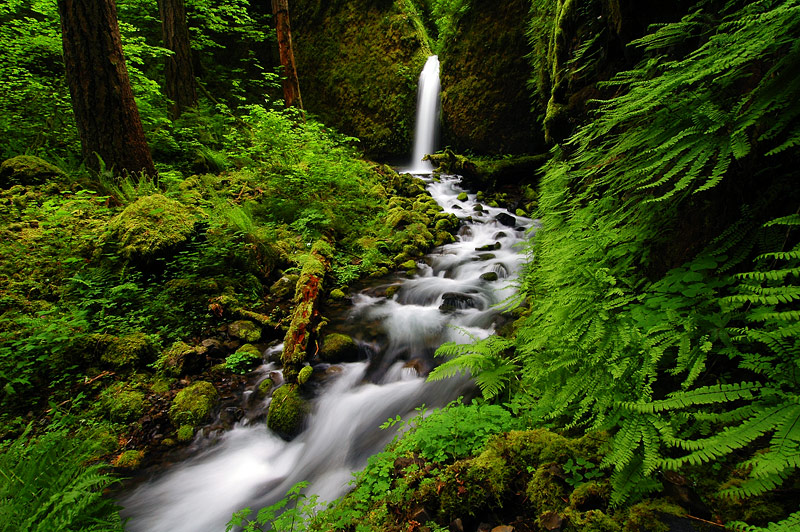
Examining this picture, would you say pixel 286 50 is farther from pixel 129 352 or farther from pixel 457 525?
pixel 457 525

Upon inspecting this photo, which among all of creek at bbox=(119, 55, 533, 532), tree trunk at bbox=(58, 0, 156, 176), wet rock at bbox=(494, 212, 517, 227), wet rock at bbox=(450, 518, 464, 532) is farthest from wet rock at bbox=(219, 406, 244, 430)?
wet rock at bbox=(494, 212, 517, 227)

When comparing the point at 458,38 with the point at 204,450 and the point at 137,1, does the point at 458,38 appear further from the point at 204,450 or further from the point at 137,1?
the point at 204,450

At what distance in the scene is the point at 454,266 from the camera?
7125 mm

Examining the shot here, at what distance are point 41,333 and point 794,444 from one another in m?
5.73

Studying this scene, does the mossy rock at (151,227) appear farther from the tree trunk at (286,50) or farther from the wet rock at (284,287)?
the tree trunk at (286,50)

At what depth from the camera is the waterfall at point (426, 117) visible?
13.9 m

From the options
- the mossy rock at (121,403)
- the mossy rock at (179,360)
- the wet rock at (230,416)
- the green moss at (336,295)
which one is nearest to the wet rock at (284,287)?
the green moss at (336,295)

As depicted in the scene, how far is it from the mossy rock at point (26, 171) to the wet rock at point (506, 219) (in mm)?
8992

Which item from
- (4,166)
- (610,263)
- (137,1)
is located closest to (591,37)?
(610,263)

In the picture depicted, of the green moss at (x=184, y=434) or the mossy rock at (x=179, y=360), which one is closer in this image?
the green moss at (x=184, y=434)

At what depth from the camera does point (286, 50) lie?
1083cm

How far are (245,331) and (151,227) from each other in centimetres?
220

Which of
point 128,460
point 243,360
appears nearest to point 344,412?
point 243,360

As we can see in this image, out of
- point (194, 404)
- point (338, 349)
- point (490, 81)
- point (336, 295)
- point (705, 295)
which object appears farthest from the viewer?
point (490, 81)
